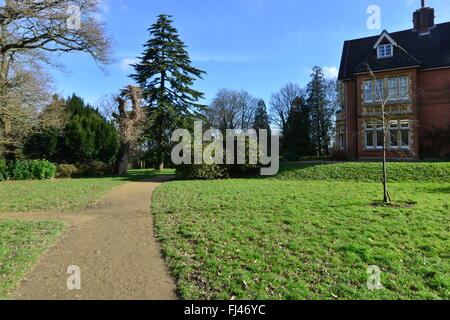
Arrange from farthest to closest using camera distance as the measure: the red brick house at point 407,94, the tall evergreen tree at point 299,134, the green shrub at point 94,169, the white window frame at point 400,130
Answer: the tall evergreen tree at point 299,134
the green shrub at point 94,169
the white window frame at point 400,130
the red brick house at point 407,94

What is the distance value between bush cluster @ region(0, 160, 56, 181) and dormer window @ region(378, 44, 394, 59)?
27.8 meters

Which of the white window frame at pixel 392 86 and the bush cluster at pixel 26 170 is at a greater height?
the white window frame at pixel 392 86

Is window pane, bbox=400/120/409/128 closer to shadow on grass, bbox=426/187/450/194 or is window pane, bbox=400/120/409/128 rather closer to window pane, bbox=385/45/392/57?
window pane, bbox=385/45/392/57

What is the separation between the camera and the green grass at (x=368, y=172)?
1387cm

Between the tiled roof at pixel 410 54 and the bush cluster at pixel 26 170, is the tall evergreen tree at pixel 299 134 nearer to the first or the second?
the tiled roof at pixel 410 54

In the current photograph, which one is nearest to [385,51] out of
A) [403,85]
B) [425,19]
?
[403,85]

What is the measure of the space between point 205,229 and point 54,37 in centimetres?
1250

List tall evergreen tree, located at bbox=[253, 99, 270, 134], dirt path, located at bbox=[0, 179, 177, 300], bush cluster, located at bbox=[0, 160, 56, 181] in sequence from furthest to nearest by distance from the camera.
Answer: tall evergreen tree, located at bbox=[253, 99, 270, 134] → bush cluster, located at bbox=[0, 160, 56, 181] → dirt path, located at bbox=[0, 179, 177, 300]

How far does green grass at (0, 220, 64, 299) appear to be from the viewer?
413 cm

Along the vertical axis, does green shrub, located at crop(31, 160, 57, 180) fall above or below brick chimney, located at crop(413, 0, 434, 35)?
below

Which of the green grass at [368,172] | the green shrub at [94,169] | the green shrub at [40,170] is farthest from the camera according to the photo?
the green shrub at [94,169]

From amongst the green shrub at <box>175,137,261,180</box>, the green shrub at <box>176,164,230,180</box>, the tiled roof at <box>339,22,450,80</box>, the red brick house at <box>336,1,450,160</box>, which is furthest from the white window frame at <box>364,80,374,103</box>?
the green shrub at <box>176,164,230,180</box>

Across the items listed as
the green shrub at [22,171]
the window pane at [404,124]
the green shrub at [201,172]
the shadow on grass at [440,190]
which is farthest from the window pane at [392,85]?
the green shrub at [22,171]

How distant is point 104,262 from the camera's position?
4.73 metres
